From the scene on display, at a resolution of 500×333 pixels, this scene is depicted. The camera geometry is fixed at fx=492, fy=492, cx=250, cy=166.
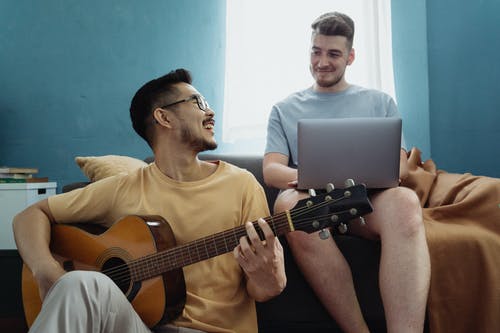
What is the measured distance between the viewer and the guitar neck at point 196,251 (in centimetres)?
102

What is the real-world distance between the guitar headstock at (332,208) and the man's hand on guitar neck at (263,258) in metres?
0.06

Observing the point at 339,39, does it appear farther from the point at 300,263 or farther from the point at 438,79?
the point at 438,79

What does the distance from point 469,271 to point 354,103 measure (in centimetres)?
76

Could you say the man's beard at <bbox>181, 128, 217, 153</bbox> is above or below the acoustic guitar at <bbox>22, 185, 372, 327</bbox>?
above

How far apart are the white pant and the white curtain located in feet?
6.43

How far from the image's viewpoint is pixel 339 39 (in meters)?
1.89

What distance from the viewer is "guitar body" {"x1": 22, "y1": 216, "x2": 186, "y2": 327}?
1113 mm

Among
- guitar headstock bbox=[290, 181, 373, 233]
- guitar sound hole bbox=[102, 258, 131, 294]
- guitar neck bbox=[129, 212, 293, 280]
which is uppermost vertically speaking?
guitar headstock bbox=[290, 181, 373, 233]

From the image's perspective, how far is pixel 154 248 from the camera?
115 centimetres

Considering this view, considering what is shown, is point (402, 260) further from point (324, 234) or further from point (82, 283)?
point (82, 283)

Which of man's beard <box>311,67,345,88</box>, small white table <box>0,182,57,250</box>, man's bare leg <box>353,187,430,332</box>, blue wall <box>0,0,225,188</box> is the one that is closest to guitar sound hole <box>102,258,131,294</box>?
man's bare leg <box>353,187,430,332</box>

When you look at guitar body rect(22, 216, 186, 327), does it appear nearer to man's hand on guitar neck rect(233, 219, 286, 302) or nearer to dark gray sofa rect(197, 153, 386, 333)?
man's hand on guitar neck rect(233, 219, 286, 302)

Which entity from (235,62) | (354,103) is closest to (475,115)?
(354,103)

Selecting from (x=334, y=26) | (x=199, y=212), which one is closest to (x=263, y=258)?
(x=199, y=212)
